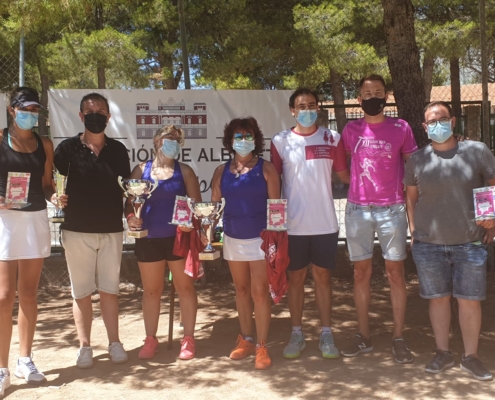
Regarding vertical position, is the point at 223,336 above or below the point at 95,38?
→ below

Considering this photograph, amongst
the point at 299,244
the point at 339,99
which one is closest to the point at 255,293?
the point at 299,244

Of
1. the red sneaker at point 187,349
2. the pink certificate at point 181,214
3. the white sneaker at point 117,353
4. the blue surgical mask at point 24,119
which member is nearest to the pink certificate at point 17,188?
the blue surgical mask at point 24,119

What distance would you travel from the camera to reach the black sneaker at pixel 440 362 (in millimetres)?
4684

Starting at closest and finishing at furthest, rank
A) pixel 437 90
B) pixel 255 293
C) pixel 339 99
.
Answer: pixel 255 293 → pixel 339 99 → pixel 437 90

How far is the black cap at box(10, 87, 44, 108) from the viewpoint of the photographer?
4.60m

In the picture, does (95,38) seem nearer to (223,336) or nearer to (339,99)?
(339,99)

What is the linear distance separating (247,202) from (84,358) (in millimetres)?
1717

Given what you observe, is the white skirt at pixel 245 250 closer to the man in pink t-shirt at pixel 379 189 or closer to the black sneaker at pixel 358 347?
the man in pink t-shirt at pixel 379 189

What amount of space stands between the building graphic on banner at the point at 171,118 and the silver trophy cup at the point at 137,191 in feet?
7.58

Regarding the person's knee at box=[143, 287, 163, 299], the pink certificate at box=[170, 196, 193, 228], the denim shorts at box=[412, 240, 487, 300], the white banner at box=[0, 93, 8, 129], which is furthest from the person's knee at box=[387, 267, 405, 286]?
the white banner at box=[0, 93, 8, 129]

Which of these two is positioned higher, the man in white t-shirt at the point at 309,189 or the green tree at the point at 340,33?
the green tree at the point at 340,33

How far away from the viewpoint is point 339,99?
1950 centimetres

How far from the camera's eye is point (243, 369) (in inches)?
193

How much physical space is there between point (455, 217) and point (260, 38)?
10.8 meters
